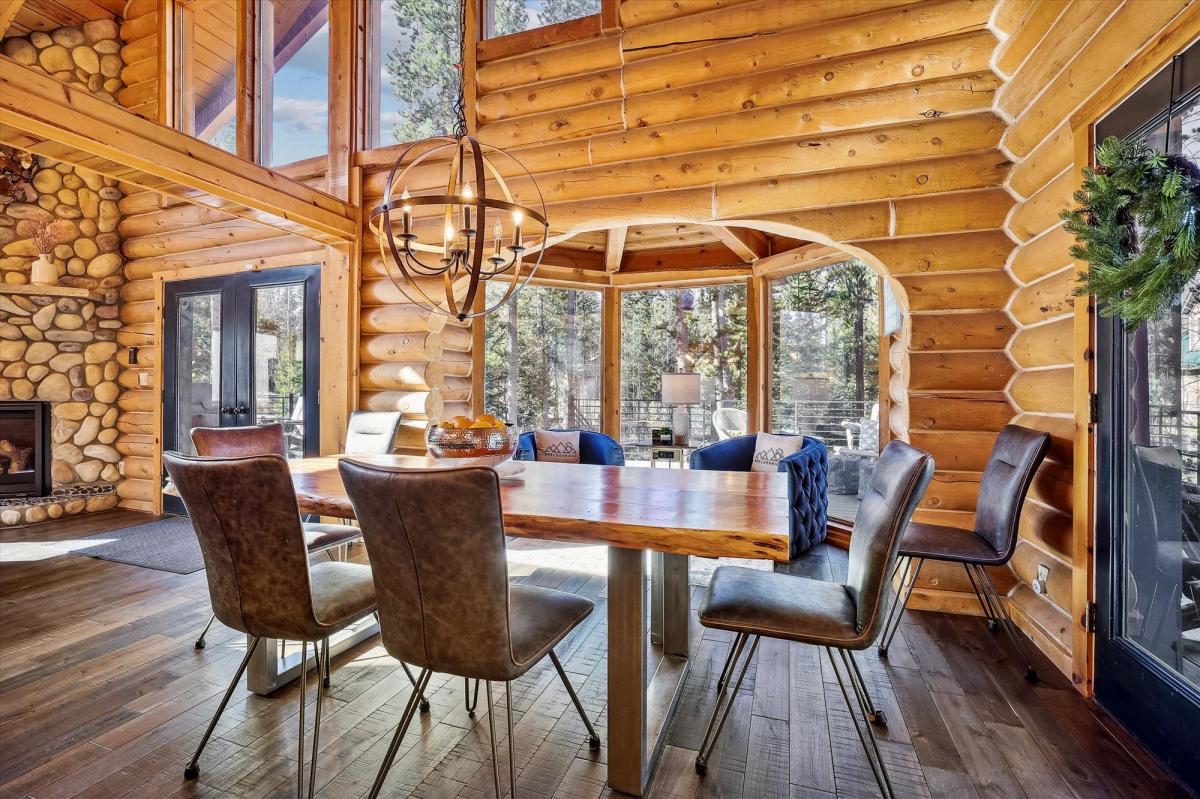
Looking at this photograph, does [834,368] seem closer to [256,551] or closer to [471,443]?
[471,443]

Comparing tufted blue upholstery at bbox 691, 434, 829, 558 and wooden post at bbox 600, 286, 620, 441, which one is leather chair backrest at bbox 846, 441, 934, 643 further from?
Result: wooden post at bbox 600, 286, 620, 441

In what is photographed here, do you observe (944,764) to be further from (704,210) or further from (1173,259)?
(704,210)

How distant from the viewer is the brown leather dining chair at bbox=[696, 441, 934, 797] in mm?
1427

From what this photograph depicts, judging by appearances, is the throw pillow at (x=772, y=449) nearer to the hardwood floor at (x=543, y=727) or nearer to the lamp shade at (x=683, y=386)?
the lamp shade at (x=683, y=386)

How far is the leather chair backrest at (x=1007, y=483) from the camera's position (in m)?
2.18

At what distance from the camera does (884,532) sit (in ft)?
4.68

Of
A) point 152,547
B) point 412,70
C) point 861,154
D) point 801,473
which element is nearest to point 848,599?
point 801,473

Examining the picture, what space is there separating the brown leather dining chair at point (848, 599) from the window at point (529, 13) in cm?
379

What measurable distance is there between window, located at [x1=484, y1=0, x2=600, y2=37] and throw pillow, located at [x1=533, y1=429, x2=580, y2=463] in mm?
3160

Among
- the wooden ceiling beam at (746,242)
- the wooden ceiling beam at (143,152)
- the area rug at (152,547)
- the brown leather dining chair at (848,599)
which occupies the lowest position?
the area rug at (152,547)

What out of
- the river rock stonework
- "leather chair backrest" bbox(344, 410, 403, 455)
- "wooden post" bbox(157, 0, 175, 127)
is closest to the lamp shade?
"leather chair backrest" bbox(344, 410, 403, 455)

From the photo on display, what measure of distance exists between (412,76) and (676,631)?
4.60m

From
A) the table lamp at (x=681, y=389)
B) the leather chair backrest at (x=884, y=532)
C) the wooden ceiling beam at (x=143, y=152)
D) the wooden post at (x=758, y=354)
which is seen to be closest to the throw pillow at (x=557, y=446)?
the table lamp at (x=681, y=389)

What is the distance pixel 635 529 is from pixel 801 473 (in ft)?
8.53
